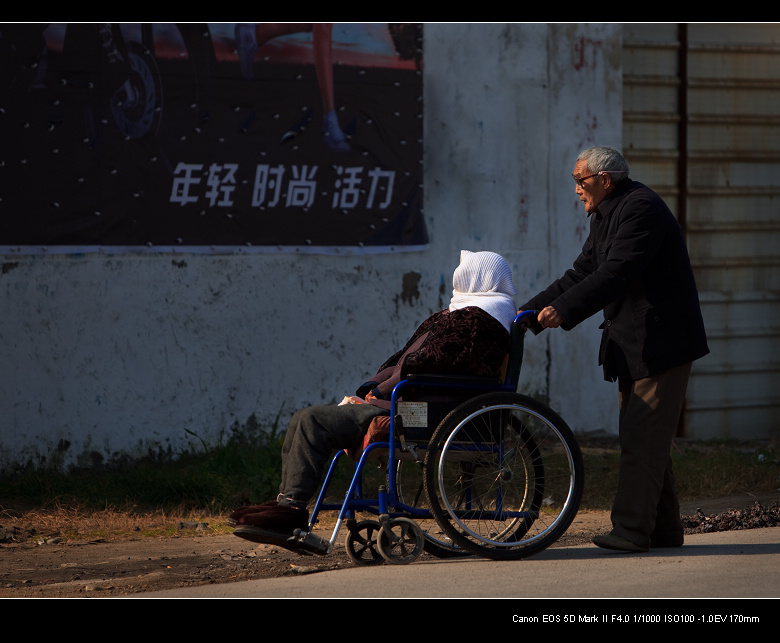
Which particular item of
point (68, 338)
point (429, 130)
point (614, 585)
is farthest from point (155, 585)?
point (429, 130)

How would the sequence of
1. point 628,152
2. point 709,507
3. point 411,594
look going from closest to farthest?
point 411,594 < point 709,507 < point 628,152

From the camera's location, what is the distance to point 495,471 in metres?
4.81

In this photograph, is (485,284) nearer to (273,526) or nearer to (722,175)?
(273,526)

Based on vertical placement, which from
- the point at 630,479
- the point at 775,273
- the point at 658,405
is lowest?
the point at 630,479

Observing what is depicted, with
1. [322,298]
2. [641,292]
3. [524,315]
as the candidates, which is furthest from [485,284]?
[322,298]

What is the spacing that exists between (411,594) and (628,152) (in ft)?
18.2

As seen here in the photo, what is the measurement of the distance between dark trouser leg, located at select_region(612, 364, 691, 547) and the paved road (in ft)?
0.50

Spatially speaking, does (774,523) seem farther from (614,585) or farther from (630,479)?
(614,585)

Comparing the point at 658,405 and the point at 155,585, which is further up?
the point at 658,405

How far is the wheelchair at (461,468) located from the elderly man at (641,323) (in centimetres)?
28

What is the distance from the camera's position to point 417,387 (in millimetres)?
4797

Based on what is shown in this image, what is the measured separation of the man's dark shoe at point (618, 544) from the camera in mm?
4910

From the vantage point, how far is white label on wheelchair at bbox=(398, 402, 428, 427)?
186 inches

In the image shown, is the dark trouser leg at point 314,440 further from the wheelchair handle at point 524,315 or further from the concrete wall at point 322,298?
the concrete wall at point 322,298
